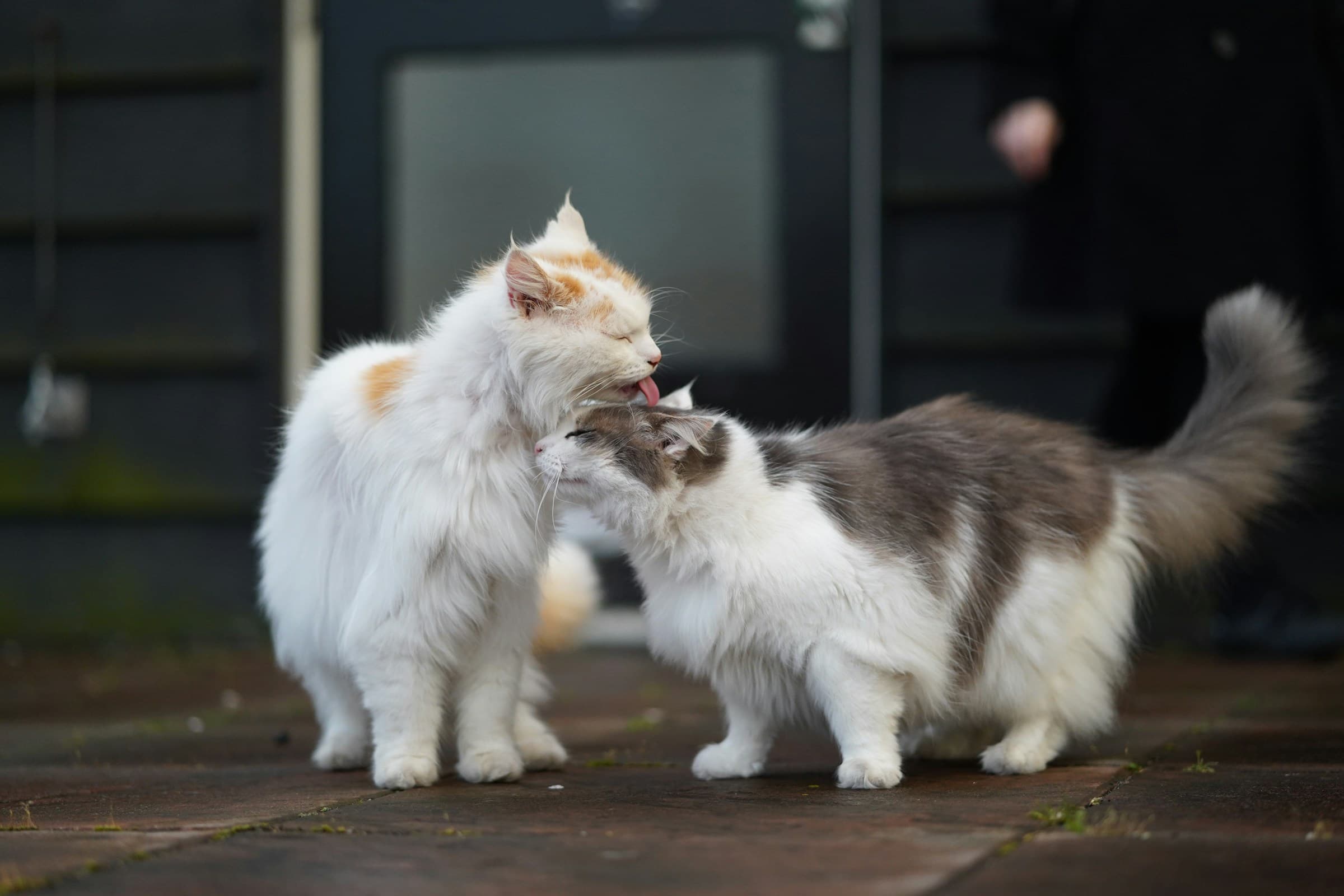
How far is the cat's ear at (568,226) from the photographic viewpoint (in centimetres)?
317

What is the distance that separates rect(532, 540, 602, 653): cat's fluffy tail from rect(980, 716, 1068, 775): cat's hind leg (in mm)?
1013

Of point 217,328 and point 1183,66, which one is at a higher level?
point 1183,66

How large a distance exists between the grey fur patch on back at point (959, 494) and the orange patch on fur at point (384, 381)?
73 cm

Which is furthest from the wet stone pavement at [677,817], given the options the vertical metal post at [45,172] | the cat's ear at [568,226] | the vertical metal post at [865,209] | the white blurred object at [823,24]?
the white blurred object at [823,24]

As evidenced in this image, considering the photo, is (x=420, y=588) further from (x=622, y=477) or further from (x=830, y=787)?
(x=830, y=787)

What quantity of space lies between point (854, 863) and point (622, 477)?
971 mm

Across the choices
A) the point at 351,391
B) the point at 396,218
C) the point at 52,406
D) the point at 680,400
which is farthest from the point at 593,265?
the point at 52,406

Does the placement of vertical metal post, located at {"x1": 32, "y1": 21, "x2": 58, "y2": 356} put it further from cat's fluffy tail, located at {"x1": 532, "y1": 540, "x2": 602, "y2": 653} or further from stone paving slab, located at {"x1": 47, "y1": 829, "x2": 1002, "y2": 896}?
stone paving slab, located at {"x1": 47, "y1": 829, "x2": 1002, "y2": 896}

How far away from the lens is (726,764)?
2.93 m

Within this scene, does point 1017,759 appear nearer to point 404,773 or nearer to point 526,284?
point 404,773

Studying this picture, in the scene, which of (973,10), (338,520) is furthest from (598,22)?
(338,520)

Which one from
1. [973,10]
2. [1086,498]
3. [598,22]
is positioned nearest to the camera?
[1086,498]

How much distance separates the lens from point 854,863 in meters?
2.03

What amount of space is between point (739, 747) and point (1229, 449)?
1.25 m
